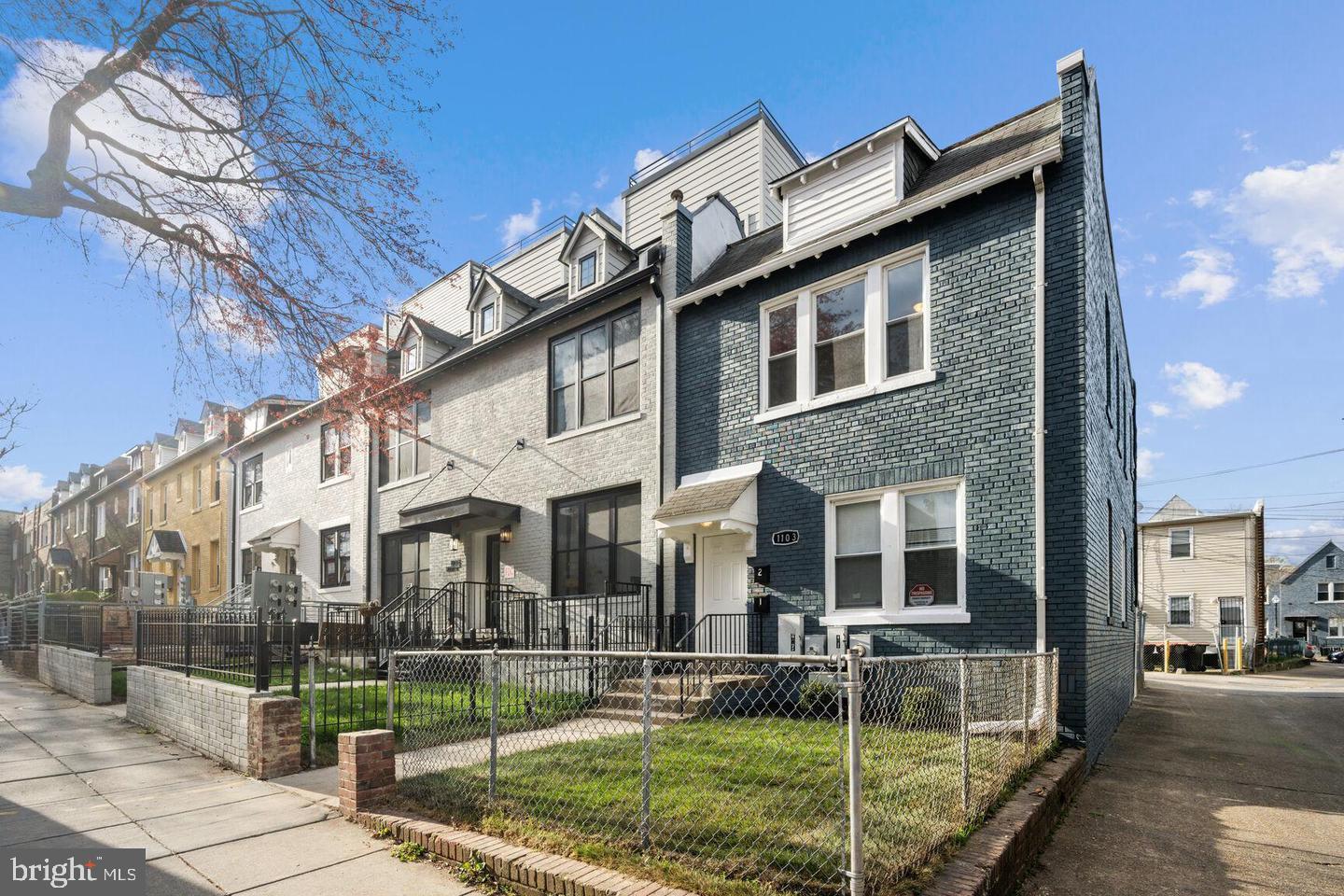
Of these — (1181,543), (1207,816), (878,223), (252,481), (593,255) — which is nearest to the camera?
(1207,816)

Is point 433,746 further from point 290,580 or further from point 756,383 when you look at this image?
point 756,383

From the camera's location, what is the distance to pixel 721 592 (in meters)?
12.5

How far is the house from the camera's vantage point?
33.6 metres

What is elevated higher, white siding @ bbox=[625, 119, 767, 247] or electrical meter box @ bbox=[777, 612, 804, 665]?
white siding @ bbox=[625, 119, 767, 247]

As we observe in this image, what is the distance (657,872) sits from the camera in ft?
14.7

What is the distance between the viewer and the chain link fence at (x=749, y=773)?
4.40 meters

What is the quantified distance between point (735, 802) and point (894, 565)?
17.8 feet

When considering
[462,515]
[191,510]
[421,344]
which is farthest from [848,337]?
[191,510]

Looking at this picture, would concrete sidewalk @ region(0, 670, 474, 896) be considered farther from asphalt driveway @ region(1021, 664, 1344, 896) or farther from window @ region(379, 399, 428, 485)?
window @ region(379, 399, 428, 485)

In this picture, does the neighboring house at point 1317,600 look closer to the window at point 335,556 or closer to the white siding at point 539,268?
the white siding at point 539,268

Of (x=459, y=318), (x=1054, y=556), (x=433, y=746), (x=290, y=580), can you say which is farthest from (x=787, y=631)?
(x=459, y=318)

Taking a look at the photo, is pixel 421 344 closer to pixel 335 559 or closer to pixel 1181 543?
pixel 335 559

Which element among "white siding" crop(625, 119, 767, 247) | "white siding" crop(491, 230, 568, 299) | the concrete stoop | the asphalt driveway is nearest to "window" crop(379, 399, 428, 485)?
"white siding" crop(491, 230, 568, 299)

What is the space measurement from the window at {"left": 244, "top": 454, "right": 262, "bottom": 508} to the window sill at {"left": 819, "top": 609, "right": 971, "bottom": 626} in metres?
21.5
